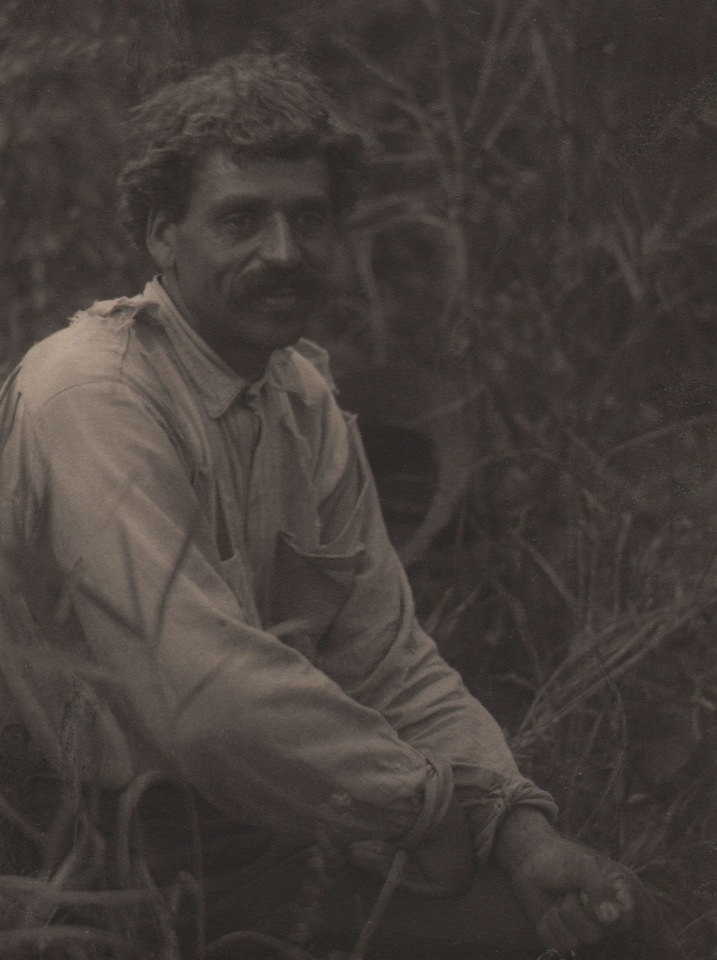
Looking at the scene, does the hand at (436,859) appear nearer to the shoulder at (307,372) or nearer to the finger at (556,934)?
the finger at (556,934)

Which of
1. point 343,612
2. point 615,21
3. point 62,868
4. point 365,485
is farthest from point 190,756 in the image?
point 615,21

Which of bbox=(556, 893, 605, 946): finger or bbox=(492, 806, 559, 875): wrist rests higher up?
bbox=(492, 806, 559, 875): wrist

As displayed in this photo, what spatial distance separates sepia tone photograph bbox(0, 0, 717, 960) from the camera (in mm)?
2299

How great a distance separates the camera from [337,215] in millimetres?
2580

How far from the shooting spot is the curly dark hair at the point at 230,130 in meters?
2.40

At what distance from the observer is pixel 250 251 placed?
2.38m

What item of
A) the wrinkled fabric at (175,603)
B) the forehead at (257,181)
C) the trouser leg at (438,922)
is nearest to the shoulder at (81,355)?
the wrinkled fabric at (175,603)

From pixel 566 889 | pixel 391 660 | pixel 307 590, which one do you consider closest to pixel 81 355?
pixel 307 590

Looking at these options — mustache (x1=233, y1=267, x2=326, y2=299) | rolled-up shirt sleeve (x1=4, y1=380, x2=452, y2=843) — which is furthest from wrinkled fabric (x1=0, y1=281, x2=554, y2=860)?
mustache (x1=233, y1=267, x2=326, y2=299)

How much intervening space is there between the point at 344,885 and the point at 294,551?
57 centimetres

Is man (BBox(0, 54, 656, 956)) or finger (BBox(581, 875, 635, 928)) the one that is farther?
finger (BBox(581, 875, 635, 928))

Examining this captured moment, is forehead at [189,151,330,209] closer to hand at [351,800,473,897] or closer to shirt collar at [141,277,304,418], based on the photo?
shirt collar at [141,277,304,418]

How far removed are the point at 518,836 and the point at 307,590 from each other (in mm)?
554

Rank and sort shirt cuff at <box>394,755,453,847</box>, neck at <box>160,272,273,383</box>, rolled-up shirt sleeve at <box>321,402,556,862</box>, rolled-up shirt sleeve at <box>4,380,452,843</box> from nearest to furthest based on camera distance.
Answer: rolled-up shirt sleeve at <box>4,380,452,843</box>, shirt cuff at <box>394,755,453,847</box>, neck at <box>160,272,273,383</box>, rolled-up shirt sleeve at <box>321,402,556,862</box>
